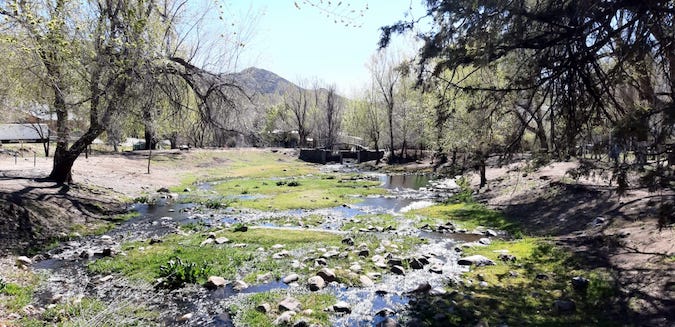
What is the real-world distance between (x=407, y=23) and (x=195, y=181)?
27179mm

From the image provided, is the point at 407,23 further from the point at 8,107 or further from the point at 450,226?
the point at 8,107

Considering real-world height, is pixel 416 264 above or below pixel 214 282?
above

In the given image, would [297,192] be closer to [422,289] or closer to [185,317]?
[422,289]

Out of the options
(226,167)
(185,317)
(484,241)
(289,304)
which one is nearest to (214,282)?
(185,317)

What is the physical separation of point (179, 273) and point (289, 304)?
10.0 ft

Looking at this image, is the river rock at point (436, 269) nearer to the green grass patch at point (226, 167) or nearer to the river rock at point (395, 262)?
the river rock at point (395, 262)

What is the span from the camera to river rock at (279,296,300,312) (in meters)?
8.28

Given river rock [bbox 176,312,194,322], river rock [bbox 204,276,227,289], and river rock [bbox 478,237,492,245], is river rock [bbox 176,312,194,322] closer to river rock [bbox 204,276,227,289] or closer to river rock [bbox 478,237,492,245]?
river rock [bbox 204,276,227,289]

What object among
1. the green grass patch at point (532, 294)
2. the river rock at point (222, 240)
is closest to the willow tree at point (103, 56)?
the river rock at point (222, 240)

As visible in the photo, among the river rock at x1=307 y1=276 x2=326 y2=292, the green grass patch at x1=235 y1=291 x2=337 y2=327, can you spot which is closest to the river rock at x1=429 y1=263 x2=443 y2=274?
the river rock at x1=307 y1=276 x2=326 y2=292

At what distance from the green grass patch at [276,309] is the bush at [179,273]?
1797 mm

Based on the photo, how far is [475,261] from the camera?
11.2 metres

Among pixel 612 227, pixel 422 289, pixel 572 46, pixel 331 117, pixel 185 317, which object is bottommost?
pixel 185 317

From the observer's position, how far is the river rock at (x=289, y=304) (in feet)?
27.2
